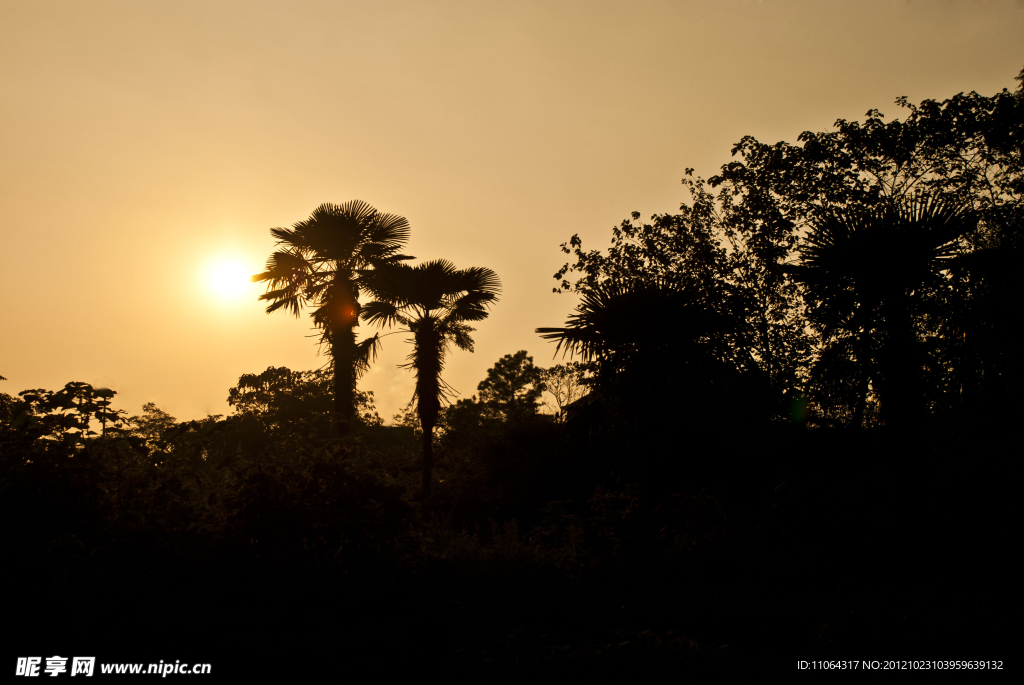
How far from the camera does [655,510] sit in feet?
41.8

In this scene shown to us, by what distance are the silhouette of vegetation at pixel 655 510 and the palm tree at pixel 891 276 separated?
0.15 ft

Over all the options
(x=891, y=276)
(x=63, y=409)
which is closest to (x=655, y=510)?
(x=891, y=276)

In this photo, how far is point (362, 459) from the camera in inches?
358

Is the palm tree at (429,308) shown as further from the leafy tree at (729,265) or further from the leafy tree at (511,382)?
the leafy tree at (511,382)

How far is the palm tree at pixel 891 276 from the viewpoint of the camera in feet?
36.3

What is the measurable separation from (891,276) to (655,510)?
5.67 m

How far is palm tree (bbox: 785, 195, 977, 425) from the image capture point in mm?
11055

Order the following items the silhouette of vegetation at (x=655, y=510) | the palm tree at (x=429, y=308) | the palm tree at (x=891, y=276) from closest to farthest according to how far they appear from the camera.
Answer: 1. the silhouette of vegetation at (x=655, y=510)
2. the palm tree at (x=891, y=276)
3. the palm tree at (x=429, y=308)

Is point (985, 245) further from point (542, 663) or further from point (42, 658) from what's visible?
point (42, 658)

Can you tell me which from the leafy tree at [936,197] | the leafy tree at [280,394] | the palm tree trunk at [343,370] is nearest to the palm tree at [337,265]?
the palm tree trunk at [343,370]

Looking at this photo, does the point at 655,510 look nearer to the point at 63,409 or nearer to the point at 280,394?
the point at 63,409

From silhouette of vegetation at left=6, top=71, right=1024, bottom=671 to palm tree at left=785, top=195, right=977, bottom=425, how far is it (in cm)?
5

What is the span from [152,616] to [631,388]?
9681 mm

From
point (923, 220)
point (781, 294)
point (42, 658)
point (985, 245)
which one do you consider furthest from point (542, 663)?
point (781, 294)
